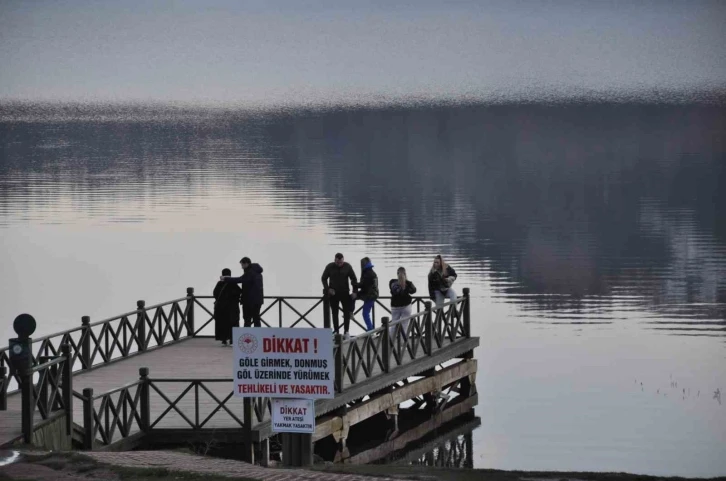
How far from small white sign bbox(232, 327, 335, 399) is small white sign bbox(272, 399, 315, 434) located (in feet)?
0.30

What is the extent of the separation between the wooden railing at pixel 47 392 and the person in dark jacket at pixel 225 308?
824 cm

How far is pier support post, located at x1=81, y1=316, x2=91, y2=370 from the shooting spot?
27438 mm

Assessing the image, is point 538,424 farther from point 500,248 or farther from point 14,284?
point 500,248

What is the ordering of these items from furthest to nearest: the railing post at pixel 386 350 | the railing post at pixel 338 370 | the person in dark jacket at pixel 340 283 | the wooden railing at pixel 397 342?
the person in dark jacket at pixel 340 283 → the railing post at pixel 386 350 → the wooden railing at pixel 397 342 → the railing post at pixel 338 370

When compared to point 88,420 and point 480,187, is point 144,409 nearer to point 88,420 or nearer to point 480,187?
point 88,420

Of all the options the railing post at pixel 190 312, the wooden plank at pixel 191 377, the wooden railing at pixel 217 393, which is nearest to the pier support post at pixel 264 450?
the wooden plank at pixel 191 377

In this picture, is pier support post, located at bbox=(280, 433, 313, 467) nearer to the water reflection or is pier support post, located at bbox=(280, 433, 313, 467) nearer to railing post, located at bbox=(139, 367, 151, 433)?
railing post, located at bbox=(139, 367, 151, 433)

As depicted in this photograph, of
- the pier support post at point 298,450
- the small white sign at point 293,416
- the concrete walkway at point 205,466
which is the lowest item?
the pier support post at point 298,450

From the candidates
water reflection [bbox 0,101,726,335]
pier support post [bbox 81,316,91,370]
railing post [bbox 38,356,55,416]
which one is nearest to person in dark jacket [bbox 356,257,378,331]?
pier support post [bbox 81,316,91,370]

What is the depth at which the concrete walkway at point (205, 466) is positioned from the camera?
1691 cm

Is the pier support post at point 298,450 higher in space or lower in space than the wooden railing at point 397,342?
lower

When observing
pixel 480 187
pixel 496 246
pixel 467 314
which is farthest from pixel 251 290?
pixel 480 187

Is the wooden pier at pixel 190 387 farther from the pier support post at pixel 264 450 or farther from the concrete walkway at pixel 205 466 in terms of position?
the concrete walkway at pixel 205 466

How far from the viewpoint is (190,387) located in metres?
23.2
